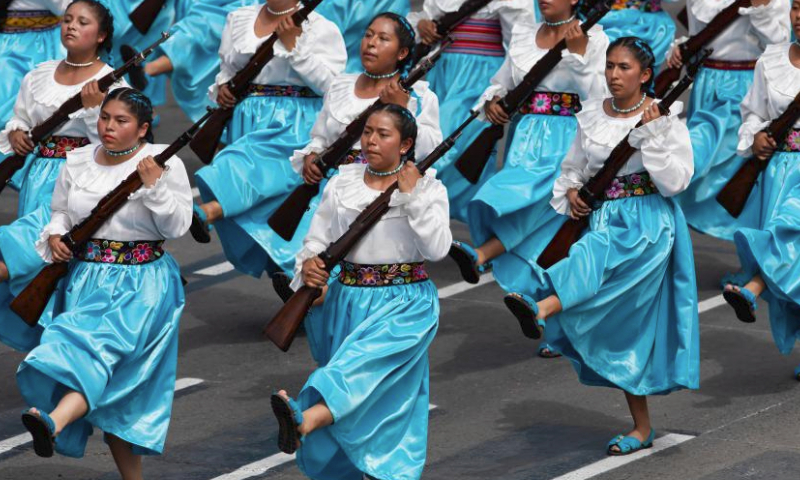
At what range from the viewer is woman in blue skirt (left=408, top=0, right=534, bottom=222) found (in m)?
11.7

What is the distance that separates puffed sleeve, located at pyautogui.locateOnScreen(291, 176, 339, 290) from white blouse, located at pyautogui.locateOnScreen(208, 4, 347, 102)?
2.43 meters

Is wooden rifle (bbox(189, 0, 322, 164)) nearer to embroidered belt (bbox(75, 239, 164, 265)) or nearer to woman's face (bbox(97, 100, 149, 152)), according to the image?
woman's face (bbox(97, 100, 149, 152))

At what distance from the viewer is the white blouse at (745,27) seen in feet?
36.5

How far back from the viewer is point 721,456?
8875mm

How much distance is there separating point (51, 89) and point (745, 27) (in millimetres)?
4120

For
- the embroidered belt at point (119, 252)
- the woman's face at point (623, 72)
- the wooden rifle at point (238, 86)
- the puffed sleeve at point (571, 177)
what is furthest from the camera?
the wooden rifle at point (238, 86)

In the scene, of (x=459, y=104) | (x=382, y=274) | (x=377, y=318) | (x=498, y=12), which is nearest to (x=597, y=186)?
(x=382, y=274)

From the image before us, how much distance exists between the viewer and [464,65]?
1195 cm

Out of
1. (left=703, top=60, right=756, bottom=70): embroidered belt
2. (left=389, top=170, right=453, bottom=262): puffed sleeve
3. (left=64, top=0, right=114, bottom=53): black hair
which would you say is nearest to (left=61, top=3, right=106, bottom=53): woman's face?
(left=64, top=0, right=114, bottom=53): black hair

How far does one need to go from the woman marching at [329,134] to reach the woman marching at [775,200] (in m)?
1.65

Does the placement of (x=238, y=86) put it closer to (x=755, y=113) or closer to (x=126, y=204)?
(x=126, y=204)

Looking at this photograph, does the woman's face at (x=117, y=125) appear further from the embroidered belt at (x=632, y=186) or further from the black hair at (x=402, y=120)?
the embroidered belt at (x=632, y=186)

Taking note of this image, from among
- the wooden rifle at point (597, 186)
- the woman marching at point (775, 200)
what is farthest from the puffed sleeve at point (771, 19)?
the wooden rifle at point (597, 186)

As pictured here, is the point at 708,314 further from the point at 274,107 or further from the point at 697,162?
the point at 274,107
